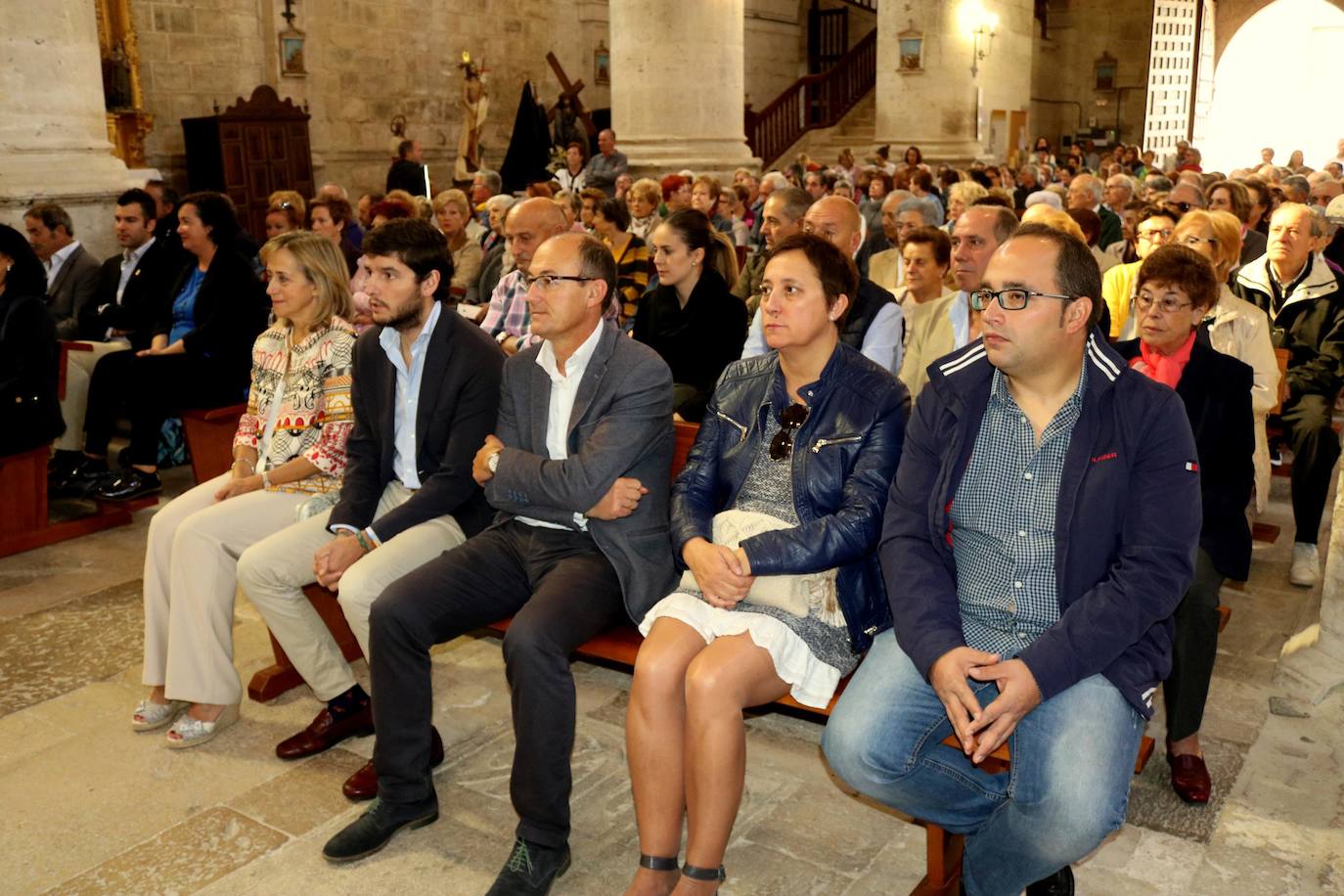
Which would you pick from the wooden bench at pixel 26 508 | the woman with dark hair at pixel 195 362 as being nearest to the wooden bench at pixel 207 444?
the woman with dark hair at pixel 195 362

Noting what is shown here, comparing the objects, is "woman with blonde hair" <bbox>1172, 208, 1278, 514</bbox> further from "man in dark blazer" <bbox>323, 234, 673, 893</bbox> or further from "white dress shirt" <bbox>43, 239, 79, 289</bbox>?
"white dress shirt" <bbox>43, 239, 79, 289</bbox>

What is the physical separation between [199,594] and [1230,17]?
2568 cm

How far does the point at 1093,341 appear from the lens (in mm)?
2539

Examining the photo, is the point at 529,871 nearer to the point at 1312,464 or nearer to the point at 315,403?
the point at 315,403

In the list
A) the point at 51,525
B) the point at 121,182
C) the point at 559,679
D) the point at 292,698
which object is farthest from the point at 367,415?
the point at 121,182

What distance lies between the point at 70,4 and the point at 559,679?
Answer: 5.96m

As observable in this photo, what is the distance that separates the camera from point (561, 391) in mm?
3232

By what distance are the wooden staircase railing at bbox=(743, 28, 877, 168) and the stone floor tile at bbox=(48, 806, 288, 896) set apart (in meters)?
16.9

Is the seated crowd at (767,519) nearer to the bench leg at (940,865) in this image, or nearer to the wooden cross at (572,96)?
the bench leg at (940,865)

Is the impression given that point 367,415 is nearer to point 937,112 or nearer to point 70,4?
point 70,4

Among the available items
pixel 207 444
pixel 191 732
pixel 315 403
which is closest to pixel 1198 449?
pixel 315 403

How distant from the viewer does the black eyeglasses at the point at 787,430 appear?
2914 mm

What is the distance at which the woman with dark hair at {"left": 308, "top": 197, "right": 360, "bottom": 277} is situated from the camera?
23.3ft

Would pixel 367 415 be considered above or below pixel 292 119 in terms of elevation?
below
